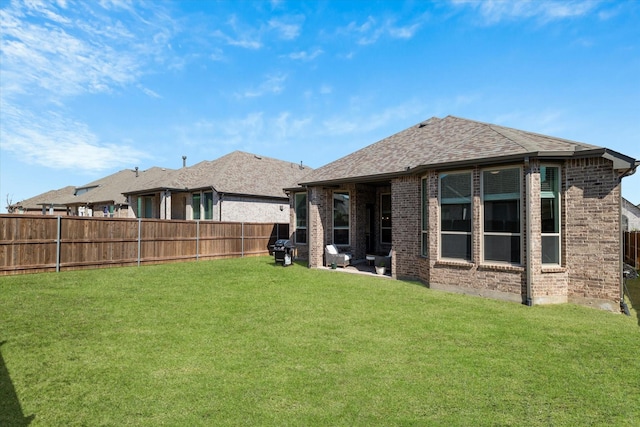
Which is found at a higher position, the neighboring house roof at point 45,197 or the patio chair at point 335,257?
the neighboring house roof at point 45,197

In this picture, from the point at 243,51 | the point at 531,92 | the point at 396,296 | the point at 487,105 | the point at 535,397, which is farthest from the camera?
the point at 243,51

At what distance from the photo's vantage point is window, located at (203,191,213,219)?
2094cm

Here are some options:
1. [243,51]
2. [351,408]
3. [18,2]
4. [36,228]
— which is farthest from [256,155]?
[351,408]

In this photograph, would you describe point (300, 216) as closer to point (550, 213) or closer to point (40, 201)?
point (550, 213)

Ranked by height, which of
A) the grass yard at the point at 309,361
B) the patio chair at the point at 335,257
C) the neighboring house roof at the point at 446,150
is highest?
the neighboring house roof at the point at 446,150

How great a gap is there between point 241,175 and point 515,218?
1873 cm

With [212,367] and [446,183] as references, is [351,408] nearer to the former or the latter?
[212,367]

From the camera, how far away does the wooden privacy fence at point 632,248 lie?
48.1ft

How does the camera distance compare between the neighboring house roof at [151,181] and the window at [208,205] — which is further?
the neighboring house roof at [151,181]

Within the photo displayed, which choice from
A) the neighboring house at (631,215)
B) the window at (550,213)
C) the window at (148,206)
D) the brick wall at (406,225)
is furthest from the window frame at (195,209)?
the neighboring house at (631,215)

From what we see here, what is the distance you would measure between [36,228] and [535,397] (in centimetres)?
1488

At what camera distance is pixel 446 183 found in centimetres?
951

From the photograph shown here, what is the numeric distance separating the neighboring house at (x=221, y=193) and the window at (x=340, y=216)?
889cm

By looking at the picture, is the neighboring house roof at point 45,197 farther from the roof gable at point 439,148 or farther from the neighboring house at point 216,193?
the roof gable at point 439,148
